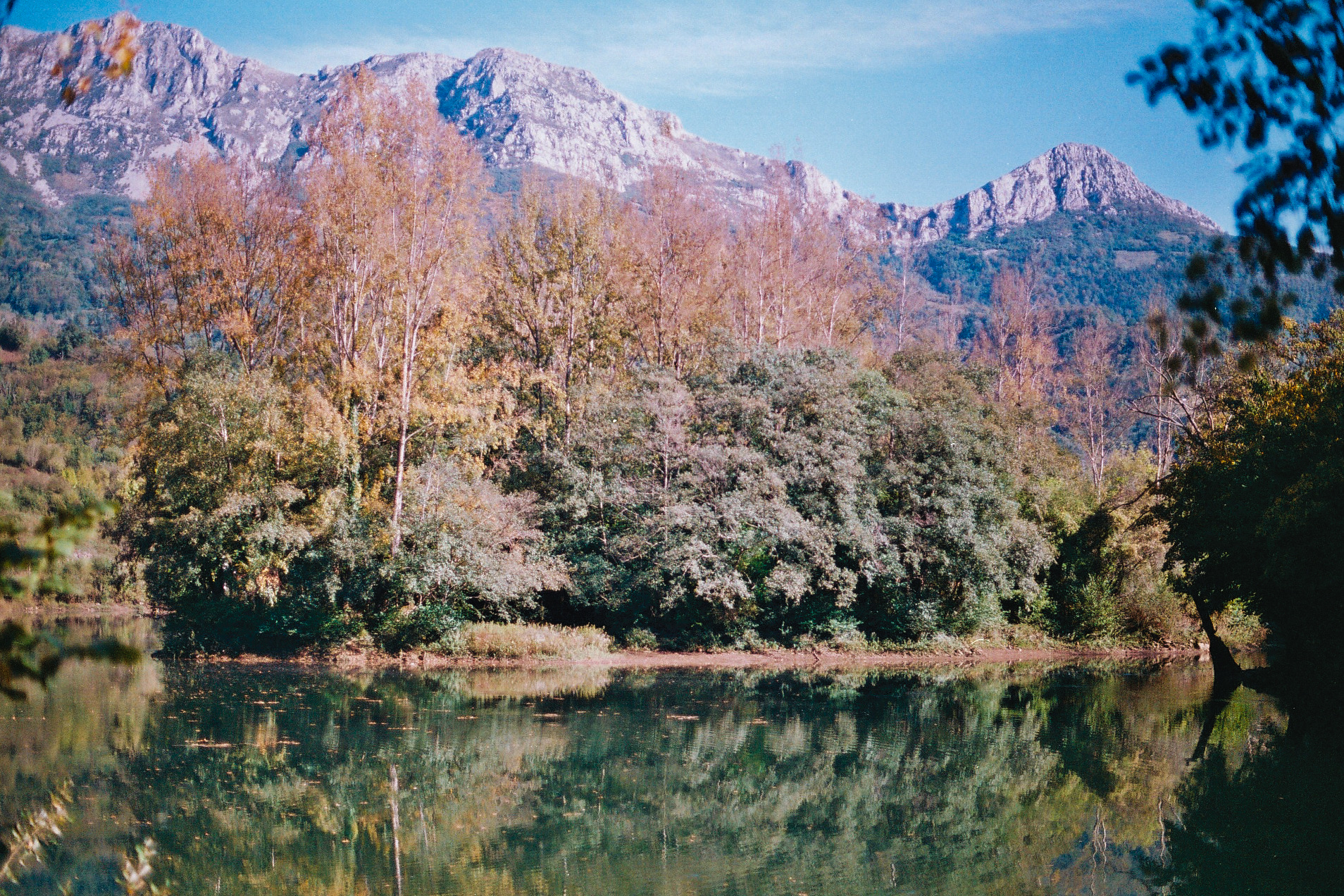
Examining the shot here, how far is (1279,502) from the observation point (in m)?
19.0

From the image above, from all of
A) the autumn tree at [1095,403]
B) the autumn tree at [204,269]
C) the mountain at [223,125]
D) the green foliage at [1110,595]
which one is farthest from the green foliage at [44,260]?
the green foliage at [1110,595]

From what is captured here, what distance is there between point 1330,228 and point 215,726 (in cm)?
1938

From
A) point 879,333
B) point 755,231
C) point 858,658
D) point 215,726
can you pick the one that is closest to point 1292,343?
point 858,658

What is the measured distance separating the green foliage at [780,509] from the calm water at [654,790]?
6.67 metres

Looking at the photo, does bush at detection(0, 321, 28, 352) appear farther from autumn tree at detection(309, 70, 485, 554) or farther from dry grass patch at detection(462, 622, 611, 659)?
dry grass patch at detection(462, 622, 611, 659)

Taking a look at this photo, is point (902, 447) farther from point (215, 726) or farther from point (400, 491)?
point (215, 726)

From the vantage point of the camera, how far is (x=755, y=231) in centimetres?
4253

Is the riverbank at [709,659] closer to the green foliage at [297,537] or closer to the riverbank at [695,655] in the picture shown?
the riverbank at [695,655]

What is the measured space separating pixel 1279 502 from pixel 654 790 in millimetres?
13321

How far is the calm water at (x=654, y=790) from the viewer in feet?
37.1

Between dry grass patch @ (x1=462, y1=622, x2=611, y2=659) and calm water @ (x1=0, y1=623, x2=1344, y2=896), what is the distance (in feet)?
12.7

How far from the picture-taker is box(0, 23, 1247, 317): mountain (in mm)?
124750

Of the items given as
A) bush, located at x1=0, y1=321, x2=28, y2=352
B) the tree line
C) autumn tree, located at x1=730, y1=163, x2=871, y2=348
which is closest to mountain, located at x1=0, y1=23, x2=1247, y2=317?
bush, located at x1=0, y1=321, x2=28, y2=352

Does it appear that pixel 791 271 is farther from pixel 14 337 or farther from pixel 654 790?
pixel 14 337
